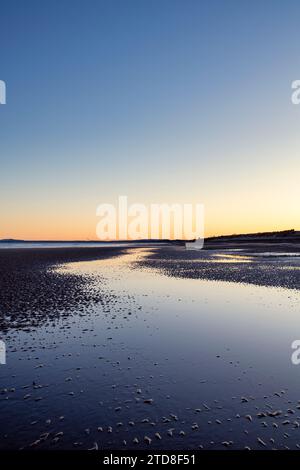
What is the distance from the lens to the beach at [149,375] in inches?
281

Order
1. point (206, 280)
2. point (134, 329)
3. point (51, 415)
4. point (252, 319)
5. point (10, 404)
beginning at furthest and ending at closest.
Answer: point (206, 280) → point (252, 319) → point (134, 329) → point (10, 404) → point (51, 415)

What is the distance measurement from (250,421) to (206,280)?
23566mm

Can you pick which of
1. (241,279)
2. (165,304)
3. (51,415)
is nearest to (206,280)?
(241,279)

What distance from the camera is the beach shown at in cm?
712

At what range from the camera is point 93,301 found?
21.4 meters

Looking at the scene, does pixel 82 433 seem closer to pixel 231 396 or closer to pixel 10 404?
pixel 10 404

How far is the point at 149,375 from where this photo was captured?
1017cm

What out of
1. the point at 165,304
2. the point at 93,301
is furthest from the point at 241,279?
the point at 93,301
